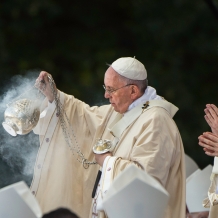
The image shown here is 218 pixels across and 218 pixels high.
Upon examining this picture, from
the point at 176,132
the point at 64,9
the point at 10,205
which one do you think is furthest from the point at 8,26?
the point at 10,205

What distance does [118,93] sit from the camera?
5340mm

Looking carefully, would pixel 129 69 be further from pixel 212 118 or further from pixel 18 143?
pixel 18 143

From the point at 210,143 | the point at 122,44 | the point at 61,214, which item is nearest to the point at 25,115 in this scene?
the point at 210,143

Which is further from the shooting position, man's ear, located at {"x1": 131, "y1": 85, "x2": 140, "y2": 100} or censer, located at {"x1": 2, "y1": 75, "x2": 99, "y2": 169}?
man's ear, located at {"x1": 131, "y1": 85, "x2": 140, "y2": 100}

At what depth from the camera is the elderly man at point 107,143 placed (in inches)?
200

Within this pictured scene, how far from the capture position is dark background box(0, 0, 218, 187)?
355 inches

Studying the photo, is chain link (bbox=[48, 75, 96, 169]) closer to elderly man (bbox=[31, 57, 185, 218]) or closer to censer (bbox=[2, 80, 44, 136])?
elderly man (bbox=[31, 57, 185, 218])

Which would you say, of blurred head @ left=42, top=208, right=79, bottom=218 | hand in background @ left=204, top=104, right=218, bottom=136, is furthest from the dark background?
blurred head @ left=42, top=208, right=79, bottom=218

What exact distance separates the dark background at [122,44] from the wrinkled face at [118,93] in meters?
3.57

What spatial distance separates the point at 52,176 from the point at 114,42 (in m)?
3.77

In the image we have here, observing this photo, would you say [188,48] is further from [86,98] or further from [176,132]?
[176,132]

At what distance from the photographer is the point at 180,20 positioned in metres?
9.12

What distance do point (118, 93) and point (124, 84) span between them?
9cm

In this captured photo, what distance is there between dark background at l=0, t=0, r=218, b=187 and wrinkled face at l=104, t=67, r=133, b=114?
140 inches
